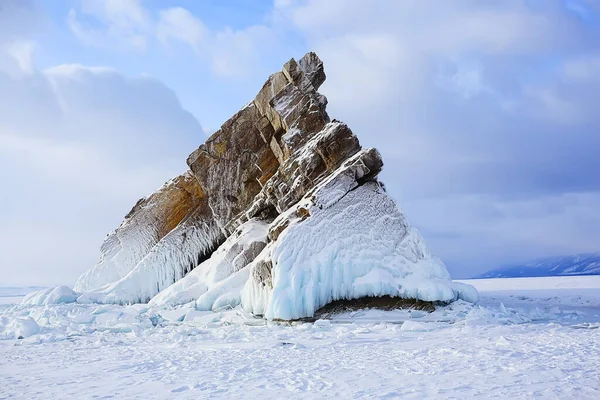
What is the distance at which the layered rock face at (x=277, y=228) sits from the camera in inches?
629

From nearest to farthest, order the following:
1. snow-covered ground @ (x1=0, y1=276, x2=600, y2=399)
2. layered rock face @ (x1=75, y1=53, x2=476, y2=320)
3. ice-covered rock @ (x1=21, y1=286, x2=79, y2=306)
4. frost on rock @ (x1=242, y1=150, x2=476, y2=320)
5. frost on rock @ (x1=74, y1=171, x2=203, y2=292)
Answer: snow-covered ground @ (x1=0, y1=276, x2=600, y2=399) → frost on rock @ (x1=242, y1=150, x2=476, y2=320) → layered rock face @ (x1=75, y1=53, x2=476, y2=320) → ice-covered rock @ (x1=21, y1=286, x2=79, y2=306) → frost on rock @ (x1=74, y1=171, x2=203, y2=292)

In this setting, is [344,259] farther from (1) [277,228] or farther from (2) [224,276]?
(2) [224,276]

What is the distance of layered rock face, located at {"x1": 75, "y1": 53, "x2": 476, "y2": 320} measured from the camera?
1598cm

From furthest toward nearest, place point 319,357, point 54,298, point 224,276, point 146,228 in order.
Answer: point 146,228 < point 54,298 < point 224,276 < point 319,357

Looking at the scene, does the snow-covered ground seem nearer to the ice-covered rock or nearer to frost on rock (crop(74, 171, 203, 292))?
the ice-covered rock

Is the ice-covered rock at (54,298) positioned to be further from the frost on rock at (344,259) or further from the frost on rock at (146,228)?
the frost on rock at (344,259)

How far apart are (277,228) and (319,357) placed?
847cm

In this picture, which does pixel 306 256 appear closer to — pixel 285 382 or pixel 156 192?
pixel 285 382

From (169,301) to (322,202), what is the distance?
745cm

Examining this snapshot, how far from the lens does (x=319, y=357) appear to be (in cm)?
931

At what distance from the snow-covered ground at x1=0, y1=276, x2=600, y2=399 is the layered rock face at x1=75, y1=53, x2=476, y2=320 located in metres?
1.16


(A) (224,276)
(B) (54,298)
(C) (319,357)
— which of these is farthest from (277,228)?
(B) (54,298)

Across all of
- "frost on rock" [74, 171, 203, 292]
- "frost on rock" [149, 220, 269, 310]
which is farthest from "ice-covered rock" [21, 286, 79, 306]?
"frost on rock" [149, 220, 269, 310]

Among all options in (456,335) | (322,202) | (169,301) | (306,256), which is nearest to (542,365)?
(456,335)
